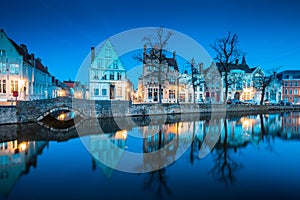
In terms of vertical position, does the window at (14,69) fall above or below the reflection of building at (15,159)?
above

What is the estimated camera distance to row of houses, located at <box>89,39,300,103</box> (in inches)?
1186

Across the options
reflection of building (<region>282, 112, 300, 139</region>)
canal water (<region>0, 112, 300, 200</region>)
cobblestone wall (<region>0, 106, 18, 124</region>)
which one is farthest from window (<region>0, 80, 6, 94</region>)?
reflection of building (<region>282, 112, 300, 139</region>)

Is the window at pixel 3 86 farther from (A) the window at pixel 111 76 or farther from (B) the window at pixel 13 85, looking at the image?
(A) the window at pixel 111 76

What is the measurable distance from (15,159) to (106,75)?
76.8 ft

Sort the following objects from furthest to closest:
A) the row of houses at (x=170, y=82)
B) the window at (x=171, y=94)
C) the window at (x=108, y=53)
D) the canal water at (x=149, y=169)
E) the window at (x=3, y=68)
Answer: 1. the window at (x=171, y=94)
2. the window at (x=108, y=53)
3. the row of houses at (x=170, y=82)
4. the window at (x=3, y=68)
5. the canal water at (x=149, y=169)

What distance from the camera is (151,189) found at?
18.8 ft

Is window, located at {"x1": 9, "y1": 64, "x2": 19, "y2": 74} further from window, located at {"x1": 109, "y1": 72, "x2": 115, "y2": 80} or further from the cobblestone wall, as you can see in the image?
window, located at {"x1": 109, "y1": 72, "x2": 115, "y2": 80}

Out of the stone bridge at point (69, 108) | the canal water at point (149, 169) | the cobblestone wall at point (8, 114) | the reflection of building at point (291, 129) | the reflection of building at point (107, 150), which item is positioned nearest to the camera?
the canal water at point (149, 169)

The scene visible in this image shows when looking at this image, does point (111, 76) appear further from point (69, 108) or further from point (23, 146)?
point (23, 146)

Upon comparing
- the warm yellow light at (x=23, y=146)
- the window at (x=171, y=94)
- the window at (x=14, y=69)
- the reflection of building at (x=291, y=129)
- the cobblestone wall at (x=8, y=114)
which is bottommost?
the warm yellow light at (x=23, y=146)

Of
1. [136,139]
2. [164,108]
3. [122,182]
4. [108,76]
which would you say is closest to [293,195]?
[122,182]

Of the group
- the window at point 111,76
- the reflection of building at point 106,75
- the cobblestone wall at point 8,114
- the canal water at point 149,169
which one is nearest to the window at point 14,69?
the cobblestone wall at point 8,114

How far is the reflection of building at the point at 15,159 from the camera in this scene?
624 centimetres

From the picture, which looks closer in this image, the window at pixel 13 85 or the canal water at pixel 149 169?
the canal water at pixel 149 169
